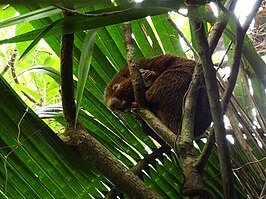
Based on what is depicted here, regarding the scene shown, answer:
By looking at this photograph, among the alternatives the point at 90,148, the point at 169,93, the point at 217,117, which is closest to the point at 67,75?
the point at 90,148

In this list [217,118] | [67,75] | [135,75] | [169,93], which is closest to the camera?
[217,118]

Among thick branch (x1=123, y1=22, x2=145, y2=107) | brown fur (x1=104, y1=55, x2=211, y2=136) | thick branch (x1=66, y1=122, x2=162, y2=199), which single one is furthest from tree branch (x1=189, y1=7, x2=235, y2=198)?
brown fur (x1=104, y1=55, x2=211, y2=136)

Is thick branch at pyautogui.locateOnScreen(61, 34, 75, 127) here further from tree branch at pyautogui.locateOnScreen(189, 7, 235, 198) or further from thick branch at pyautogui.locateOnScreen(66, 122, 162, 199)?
tree branch at pyautogui.locateOnScreen(189, 7, 235, 198)

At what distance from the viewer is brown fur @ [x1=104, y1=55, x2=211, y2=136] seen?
1230 mm

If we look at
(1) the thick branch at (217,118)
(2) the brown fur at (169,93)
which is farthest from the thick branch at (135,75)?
(1) the thick branch at (217,118)

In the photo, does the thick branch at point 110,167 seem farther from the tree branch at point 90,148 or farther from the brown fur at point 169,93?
the brown fur at point 169,93

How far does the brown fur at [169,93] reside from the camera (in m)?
1.23

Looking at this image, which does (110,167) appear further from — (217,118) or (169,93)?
(169,93)

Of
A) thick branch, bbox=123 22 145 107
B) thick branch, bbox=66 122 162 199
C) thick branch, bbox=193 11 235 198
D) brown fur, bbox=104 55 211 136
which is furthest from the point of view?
brown fur, bbox=104 55 211 136

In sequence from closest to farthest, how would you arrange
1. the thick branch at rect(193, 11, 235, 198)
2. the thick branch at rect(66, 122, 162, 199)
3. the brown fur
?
the thick branch at rect(193, 11, 235, 198), the thick branch at rect(66, 122, 162, 199), the brown fur

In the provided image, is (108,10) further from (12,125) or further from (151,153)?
(151,153)

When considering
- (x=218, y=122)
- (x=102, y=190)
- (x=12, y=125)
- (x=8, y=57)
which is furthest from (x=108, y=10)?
(x=8, y=57)

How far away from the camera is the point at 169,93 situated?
1.30 m

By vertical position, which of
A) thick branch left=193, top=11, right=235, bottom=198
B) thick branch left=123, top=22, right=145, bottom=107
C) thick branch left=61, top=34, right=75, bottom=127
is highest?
thick branch left=61, top=34, right=75, bottom=127
